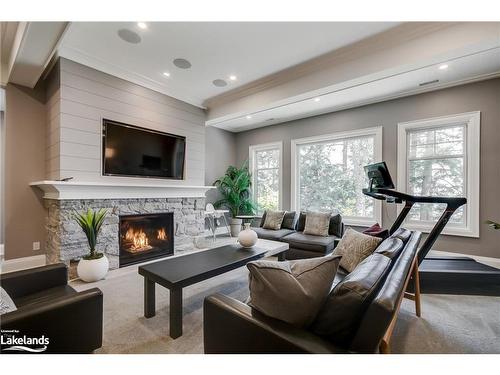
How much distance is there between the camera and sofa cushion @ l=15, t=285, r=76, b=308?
5.38 ft

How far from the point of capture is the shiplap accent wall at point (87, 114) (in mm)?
3068

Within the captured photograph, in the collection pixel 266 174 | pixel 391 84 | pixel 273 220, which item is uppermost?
pixel 391 84

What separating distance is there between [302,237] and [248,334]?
9.91ft

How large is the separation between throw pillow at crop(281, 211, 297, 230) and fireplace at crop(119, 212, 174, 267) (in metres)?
2.28

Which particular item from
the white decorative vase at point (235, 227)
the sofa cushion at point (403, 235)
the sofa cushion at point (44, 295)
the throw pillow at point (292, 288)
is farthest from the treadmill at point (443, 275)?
the white decorative vase at point (235, 227)

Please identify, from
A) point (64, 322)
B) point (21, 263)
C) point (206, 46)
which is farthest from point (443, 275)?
point (21, 263)

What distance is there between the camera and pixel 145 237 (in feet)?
13.2

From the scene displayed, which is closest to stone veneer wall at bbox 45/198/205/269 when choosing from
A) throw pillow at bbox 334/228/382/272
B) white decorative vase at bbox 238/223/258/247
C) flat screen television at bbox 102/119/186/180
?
flat screen television at bbox 102/119/186/180

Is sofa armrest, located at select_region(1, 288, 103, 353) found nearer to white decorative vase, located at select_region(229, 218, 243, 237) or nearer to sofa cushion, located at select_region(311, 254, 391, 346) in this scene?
sofa cushion, located at select_region(311, 254, 391, 346)

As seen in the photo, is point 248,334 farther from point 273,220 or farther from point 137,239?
point 273,220

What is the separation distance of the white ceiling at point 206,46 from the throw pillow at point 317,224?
267cm

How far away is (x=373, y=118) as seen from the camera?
14.7 ft
